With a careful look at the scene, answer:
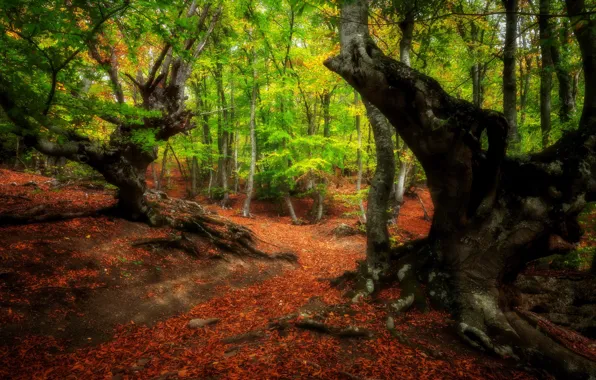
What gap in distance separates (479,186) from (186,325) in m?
5.86

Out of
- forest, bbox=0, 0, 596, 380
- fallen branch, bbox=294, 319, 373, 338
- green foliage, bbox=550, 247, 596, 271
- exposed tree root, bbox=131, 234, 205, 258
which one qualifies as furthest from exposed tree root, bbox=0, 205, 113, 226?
green foliage, bbox=550, 247, 596, 271

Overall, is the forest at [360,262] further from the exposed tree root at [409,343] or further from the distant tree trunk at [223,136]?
the distant tree trunk at [223,136]

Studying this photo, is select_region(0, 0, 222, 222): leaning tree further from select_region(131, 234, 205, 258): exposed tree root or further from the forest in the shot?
select_region(131, 234, 205, 258): exposed tree root

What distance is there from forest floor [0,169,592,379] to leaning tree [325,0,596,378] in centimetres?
67

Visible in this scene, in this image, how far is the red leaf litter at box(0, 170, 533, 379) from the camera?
3.72 m

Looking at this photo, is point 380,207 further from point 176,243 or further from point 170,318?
point 176,243

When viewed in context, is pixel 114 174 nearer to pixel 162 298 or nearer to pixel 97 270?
pixel 97 270

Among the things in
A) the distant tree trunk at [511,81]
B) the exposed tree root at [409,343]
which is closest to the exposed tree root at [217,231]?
the exposed tree root at [409,343]

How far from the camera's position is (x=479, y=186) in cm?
486

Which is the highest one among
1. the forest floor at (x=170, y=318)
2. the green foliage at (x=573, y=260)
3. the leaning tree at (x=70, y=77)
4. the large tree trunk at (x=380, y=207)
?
the leaning tree at (x=70, y=77)

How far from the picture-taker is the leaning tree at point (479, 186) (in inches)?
172

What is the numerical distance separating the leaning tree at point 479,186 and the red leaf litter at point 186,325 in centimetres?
68

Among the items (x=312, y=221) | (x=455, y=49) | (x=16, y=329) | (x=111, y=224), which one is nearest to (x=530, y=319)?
(x=16, y=329)

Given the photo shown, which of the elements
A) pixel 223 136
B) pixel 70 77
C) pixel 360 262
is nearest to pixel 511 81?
pixel 360 262
